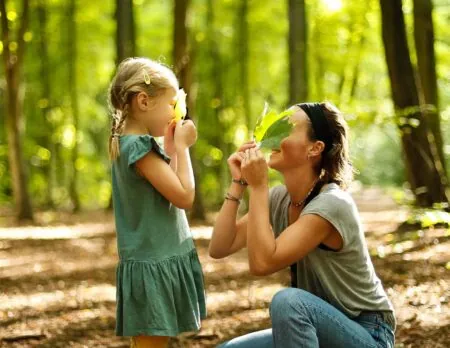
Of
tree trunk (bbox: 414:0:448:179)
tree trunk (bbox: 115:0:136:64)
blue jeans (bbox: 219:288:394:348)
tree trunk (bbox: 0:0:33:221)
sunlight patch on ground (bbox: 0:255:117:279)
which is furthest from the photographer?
tree trunk (bbox: 0:0:33:221)

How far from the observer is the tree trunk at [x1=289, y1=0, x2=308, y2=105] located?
11109 millimetres

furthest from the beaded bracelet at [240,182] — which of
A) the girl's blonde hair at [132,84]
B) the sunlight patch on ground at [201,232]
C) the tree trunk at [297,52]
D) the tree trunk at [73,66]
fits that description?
the tree trunk at [73,66]

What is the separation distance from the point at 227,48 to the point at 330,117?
19.4 meters

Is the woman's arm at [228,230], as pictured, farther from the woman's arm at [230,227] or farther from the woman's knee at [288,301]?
the woman's knee at [288,301]

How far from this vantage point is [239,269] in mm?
9266

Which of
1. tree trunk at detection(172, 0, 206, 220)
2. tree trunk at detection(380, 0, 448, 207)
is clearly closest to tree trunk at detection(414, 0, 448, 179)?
tree trunk at detection(380, 0, 448, 207)

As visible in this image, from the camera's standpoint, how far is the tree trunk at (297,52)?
11.1 meters

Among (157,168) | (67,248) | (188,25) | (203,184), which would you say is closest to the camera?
(157,168)

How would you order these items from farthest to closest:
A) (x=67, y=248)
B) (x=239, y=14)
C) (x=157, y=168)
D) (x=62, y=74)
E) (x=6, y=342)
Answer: (x=62, y=74), (x=239, y=14), (x=67, y=248), (x=6, y=342), (x=157, y=168)

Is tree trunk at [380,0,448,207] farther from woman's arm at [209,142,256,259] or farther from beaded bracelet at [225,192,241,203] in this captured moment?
beaded bracelet at [225,192,241,203]

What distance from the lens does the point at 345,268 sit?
10.9 ft

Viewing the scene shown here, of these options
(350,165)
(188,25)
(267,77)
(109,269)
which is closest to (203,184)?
(267,77)

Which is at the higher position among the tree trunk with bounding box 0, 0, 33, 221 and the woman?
the tree trunk with bounding box 0, 0, 33, 221

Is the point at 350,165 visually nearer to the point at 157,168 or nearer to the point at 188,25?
the point at 157,168
